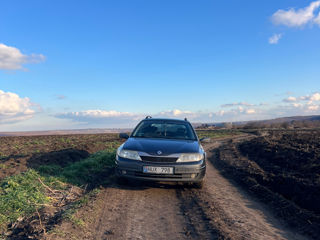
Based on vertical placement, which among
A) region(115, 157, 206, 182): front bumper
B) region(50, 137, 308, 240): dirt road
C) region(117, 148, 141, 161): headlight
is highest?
region(117, 148, 141, 161): headlight

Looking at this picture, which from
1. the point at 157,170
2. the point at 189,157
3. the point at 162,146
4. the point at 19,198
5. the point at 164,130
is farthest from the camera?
the point at 164,130

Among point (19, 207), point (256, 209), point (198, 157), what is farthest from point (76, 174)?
point (256, 209)

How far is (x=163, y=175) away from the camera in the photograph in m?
5.68

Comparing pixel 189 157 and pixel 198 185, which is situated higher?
pixel 189 157

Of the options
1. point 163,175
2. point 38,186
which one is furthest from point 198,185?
point 38,186

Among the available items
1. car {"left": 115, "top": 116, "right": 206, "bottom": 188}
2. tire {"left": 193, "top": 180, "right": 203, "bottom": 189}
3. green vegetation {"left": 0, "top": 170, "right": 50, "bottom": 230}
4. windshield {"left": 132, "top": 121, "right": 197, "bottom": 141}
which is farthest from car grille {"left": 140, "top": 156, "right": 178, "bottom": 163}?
green vegetation {"left": 0, "top": 170, "right": 50, "bottom": 230}

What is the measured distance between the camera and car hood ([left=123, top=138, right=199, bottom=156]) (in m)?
5.88

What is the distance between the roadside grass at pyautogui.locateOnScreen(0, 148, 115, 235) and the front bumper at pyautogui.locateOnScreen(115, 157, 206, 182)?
873mm

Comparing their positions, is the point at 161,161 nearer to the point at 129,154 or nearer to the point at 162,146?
the point at 162,146

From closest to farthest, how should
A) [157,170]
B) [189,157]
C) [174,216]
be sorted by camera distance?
[174,216], [157,170], [189,157]

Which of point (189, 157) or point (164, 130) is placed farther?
point (164, 130)

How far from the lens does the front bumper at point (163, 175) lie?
5.69 meters

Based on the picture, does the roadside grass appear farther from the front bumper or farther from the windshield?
the windshield

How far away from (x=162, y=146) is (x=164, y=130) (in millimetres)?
1388
